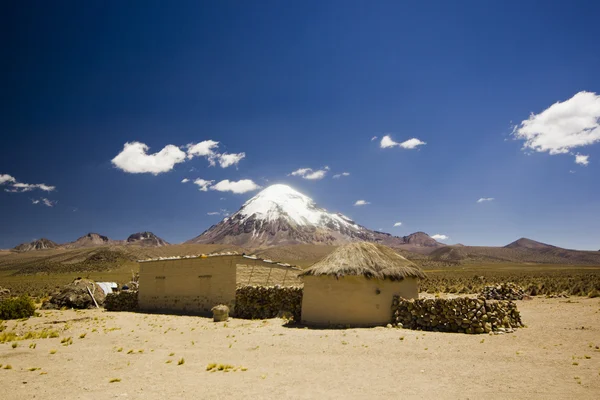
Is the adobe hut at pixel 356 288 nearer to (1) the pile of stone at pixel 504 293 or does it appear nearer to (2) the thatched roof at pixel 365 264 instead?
(2) the thatched roof at pixel 365 264

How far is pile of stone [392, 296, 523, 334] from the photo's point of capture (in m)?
14.0

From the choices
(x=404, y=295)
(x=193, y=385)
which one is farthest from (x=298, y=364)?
(x=404, y=295)

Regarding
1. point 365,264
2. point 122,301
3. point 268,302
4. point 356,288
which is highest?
point 365,264

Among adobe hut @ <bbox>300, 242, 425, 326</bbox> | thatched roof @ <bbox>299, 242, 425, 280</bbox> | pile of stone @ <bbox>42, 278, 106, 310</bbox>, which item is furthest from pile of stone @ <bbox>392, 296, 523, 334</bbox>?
pile of stone @ <bbox>42, 278, 106, 310</bbox>

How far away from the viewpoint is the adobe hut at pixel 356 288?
52.4ft

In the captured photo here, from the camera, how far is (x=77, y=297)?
2875 cm

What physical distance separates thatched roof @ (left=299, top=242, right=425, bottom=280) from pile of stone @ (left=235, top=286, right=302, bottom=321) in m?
2.46

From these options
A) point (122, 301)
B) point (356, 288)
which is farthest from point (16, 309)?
point (356, 288)

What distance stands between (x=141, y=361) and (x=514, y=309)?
12831 mm

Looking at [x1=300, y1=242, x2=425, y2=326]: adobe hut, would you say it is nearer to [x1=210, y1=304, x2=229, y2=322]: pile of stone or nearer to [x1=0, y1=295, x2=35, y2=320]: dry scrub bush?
[x1=210, y1=304, x2=229, y2=322]: pile of stone

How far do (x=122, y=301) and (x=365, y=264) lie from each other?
19240mm

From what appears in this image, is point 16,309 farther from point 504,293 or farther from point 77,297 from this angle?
point 504,293

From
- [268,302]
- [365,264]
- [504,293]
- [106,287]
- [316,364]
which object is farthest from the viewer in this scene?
[106,287]

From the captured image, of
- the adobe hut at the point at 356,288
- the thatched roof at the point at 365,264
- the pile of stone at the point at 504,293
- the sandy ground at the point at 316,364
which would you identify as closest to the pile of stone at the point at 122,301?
the sandy ground at the point at 316,364
